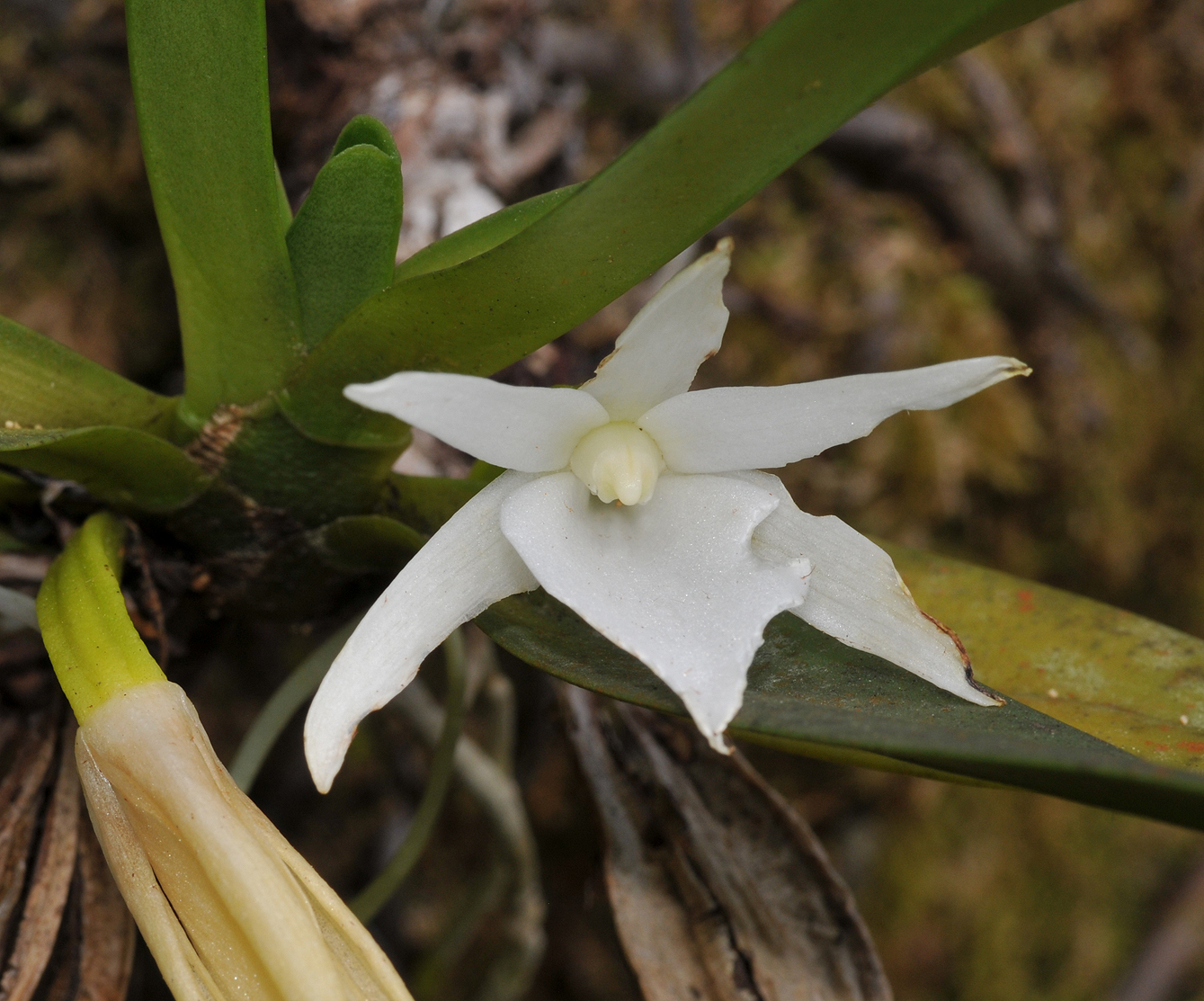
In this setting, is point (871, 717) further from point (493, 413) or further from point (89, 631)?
point (89, 631)

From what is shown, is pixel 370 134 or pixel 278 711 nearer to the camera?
pixel 370 134

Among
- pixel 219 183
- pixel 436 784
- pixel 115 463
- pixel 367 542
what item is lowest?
pixel 436 784

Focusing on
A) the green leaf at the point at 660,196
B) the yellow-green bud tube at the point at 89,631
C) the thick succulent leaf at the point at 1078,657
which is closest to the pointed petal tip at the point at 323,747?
the yellow-green bud tube at the point at 89,631

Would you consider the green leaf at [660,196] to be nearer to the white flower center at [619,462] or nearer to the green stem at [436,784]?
the white flower center at [619,462]

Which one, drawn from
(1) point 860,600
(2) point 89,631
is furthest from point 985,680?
(2) point 89,631

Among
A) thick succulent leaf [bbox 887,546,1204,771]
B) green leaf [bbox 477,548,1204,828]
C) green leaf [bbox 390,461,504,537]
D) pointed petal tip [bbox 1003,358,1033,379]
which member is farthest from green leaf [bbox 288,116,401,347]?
thick succulent leaf [bbox 887,546,1204,771]

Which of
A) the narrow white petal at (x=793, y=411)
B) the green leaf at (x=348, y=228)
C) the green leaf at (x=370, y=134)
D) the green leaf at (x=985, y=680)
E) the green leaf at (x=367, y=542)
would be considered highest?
the green leaf at (x=370, y=134)
